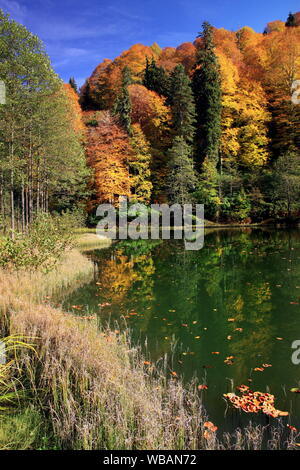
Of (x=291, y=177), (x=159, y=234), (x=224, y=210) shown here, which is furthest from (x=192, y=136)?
(x=159, y=234)

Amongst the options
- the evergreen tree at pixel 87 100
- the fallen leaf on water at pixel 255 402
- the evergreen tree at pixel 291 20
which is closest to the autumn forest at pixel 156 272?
the fallen leaf on water at pixel 255 402

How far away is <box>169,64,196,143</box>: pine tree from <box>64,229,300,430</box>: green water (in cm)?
2479

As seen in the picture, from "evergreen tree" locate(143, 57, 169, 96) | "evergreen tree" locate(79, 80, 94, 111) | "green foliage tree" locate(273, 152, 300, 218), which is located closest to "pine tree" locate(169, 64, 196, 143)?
"evergreen tree" locate(143, 57, 169, 96)

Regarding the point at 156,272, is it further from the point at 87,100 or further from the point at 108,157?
the point at 87,100

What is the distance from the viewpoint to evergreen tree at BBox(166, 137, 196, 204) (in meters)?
34.0

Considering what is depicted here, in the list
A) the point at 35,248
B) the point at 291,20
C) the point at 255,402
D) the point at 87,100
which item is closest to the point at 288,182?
the point at 35,248

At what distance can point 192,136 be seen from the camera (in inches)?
1473

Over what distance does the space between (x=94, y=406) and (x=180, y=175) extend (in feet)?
103

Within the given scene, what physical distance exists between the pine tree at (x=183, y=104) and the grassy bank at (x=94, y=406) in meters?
34.4

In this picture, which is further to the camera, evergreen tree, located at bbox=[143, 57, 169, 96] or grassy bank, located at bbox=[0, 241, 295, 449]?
evergreen tree, located at bbox=[143, 57, 169, 96]

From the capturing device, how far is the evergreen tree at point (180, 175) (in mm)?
33969

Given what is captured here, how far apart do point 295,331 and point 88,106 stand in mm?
51573

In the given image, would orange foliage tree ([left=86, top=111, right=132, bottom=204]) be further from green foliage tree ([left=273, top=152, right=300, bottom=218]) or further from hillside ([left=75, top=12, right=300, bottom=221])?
green foliage tree ([left=273, top=152, right=300, bottom=218])

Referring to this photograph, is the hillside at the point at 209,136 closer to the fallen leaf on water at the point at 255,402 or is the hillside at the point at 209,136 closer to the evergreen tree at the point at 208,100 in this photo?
the evergreen tree at the point at 208,100
